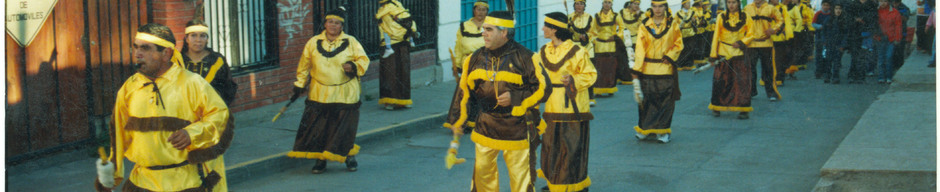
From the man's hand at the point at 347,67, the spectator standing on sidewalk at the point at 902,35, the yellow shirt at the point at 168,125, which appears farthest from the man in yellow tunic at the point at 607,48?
the yellow shirt at the point at 168,125

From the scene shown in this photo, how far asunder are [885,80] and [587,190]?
1060 cm

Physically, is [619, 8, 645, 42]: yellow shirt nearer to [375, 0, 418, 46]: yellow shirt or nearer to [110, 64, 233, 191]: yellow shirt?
[375, 0, 418, 46]: yellow shirt

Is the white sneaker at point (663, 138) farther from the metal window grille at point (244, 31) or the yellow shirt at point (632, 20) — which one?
the yellow shirt at point (632, 20)

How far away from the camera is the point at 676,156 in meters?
10.9

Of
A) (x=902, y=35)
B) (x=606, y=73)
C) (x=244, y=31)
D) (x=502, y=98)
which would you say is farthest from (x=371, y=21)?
(x=502, y=98)

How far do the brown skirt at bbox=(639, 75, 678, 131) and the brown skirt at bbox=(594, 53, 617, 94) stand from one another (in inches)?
188

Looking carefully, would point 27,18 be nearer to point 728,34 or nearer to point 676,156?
point 676,156

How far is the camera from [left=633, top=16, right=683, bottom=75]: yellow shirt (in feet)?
37.6

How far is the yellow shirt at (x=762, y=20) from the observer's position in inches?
581

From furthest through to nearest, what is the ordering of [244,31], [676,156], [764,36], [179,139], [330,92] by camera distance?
[764,36] < [244,31] < [676,156] < [330,92] < [179,139]

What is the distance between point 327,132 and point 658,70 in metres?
3.55

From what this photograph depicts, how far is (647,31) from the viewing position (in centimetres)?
1158

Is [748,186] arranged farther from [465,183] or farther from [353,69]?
[353,69]

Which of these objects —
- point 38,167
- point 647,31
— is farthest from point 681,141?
point 38,167
